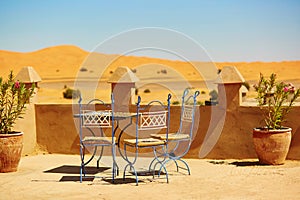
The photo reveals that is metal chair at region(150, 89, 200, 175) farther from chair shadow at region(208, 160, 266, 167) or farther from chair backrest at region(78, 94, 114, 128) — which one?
→ chair backrest at region(78, 94, 114, 128)

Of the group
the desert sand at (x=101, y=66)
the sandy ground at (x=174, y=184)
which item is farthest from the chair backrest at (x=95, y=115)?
the desert sand at (x=101, y=66)

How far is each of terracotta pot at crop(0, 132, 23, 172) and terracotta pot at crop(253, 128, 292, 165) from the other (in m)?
4.65

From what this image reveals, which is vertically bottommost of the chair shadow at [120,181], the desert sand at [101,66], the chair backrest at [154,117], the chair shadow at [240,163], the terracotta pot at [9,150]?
the chair shadow at [120,181]

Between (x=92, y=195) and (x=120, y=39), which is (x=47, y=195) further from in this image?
(x=120, y=39)

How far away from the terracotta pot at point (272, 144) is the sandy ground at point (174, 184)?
0.21 metres

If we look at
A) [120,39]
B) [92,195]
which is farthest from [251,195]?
→ [120,39]

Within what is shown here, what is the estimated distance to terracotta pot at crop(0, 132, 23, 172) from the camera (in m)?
8.18

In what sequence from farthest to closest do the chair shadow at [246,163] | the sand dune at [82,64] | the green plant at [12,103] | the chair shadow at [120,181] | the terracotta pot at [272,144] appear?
1. the sand dune at [82,64]
2. the chair shadow at [246,163]
3. the green plant at [12,103]
4. the terracotta pot at [272,144]
5. the chair shadow at [120,181]

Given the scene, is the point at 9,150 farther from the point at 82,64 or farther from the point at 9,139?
the point at 82,64

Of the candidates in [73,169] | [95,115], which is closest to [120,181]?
[95,115]

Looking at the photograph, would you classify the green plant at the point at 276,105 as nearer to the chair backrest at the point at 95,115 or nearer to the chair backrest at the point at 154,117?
the chair backrest at the point at 154,117

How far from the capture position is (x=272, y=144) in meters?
8.46

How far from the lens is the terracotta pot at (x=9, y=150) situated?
8180 mm

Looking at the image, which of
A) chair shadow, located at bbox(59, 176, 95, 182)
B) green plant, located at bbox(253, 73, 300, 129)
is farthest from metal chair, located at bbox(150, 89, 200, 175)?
green plant, located at bbox(253, 73, 300, 129)
